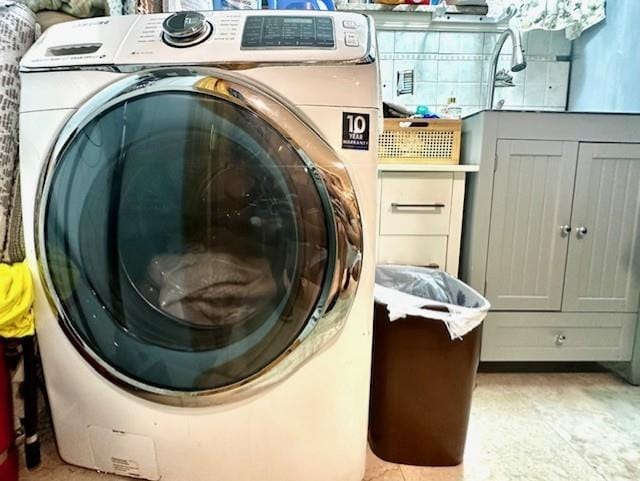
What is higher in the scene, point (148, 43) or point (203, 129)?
point (148, 43)

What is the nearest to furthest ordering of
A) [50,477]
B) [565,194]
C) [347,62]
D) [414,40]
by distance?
1. [347,62]
2. [50,477]
3. [565,194]
4. [414,40]

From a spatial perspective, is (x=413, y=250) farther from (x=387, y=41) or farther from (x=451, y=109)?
(x=387, y=41)

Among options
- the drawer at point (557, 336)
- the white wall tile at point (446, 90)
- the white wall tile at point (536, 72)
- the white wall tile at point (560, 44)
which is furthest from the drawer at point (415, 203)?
the white wall tile at point (560, 44)

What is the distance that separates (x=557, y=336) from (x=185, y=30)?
1.34m

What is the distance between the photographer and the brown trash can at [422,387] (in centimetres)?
87

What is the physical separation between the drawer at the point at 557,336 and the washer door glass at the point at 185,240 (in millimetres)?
866

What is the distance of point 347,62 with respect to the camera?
24.7 inches

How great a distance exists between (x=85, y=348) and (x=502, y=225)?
1133mm

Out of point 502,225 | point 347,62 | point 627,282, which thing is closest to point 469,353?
point 502,225

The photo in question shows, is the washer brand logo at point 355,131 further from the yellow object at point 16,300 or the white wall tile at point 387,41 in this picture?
the white wall tile at point 387,41

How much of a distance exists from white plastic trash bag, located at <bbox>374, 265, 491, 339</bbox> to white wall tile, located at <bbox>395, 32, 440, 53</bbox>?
1.10m

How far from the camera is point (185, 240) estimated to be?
0.69m

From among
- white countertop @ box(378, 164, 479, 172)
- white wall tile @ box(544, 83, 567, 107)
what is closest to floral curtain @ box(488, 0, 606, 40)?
white wall tile @ box(544, 83, 567, 107)

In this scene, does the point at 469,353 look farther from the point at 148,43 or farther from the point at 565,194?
the point at 148,43
